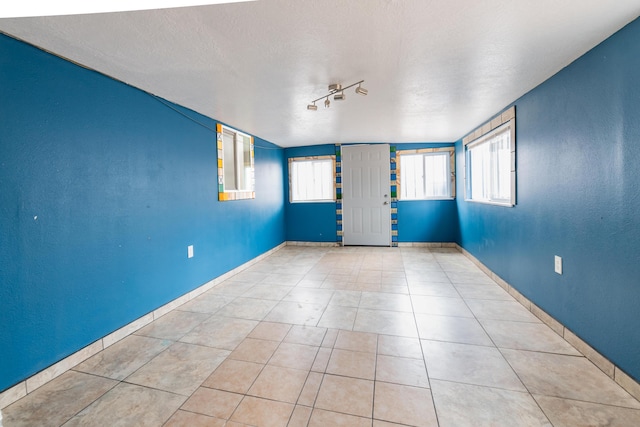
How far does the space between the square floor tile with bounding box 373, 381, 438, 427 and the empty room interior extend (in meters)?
0.01

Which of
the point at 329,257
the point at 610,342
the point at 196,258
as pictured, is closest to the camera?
the point at 610,342

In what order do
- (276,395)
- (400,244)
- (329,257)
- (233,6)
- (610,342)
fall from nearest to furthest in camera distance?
(233,6)
(276,395)
(610,342)
(329,257)
(400,244)

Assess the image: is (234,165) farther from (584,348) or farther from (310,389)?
(584,348)

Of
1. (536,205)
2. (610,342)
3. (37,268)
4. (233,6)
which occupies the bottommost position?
(610,342)

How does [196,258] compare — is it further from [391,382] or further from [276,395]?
[391,382]

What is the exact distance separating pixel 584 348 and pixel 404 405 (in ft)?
4.61

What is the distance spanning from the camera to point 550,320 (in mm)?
2289

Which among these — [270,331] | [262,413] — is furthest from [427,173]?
[262,413]

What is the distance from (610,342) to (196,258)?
3491 millimetres

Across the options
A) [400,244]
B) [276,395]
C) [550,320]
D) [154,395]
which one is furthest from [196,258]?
[400,244]

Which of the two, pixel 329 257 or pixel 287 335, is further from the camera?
pixel 329 257

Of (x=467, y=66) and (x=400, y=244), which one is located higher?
(x=467, y=66)

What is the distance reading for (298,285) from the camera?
343 centimetres

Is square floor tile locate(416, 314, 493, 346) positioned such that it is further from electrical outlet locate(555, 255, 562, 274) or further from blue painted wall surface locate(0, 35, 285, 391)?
blue painted wall surface locate(0, 35, 285, 391)
